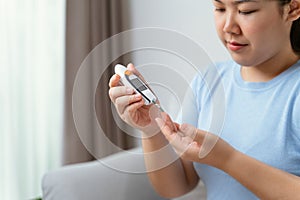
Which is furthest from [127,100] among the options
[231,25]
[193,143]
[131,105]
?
[231,25]

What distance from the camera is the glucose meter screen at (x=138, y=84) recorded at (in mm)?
890

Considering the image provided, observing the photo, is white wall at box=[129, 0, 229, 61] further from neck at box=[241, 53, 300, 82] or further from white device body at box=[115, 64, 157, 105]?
white device body at box=[115, 64, 157, 105]

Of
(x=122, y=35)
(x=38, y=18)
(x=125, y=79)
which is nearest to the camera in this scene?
(x=125, y=79)

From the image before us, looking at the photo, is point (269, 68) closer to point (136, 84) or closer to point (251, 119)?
point (251, 119)

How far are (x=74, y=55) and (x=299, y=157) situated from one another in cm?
155

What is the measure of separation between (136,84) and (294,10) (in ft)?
1.11

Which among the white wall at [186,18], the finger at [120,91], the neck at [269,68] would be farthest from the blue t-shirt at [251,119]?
the white wall at [186,18]

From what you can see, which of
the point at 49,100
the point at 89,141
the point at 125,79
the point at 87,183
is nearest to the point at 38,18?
the point at 49,100

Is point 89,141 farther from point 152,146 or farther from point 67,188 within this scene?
point 67,188

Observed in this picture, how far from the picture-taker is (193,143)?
2.81ft

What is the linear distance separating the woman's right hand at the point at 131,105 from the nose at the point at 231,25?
0.63 ft

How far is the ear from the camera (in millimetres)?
951

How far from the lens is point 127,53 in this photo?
103 cm

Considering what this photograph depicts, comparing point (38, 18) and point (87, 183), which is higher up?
point (38, 18)
